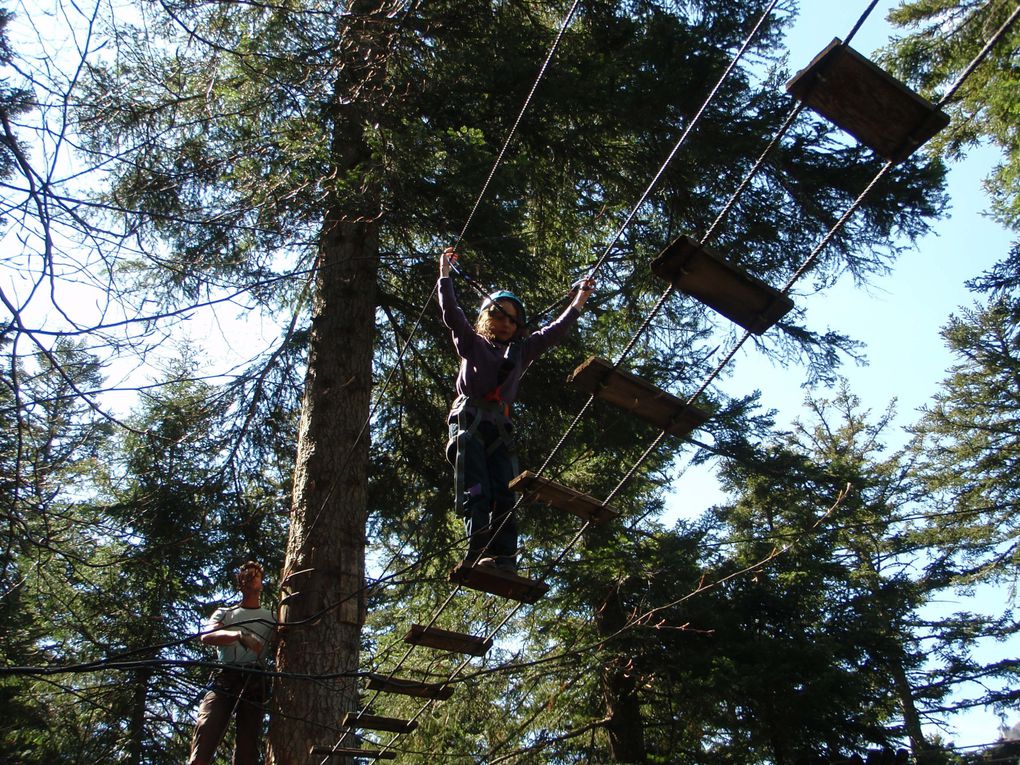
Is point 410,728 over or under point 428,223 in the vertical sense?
under

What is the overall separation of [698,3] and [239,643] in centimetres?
667

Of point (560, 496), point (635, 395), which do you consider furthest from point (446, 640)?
point (635, 395)

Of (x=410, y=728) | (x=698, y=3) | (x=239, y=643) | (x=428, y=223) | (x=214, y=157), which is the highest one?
(x=698, y=3)

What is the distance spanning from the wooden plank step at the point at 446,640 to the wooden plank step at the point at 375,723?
0.50 metres

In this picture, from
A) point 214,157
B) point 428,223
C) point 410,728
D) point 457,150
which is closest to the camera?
point 410,728

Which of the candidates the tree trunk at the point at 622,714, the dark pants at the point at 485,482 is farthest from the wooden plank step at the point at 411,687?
the tree trunk at the point at 622,714

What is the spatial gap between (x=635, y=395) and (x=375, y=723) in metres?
2.48

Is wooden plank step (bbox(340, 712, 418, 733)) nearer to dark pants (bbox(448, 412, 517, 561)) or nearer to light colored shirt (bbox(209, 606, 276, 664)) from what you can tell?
light colored shirt (bbox(209, 606, 276, 664))

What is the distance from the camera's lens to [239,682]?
6.04m

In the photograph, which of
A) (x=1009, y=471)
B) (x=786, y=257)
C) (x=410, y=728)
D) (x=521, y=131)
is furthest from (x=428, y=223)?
(x=1009, y=471)

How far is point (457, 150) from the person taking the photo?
6.87m

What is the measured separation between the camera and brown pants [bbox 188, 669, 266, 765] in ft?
18.6

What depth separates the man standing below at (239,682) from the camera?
567cm

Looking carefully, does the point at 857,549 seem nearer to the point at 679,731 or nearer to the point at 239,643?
the point at 679,731
